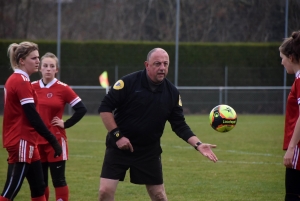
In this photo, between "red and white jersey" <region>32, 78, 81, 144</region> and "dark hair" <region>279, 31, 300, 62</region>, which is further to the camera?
"red and white jersey" <region>32, 78, 81, 144</region>

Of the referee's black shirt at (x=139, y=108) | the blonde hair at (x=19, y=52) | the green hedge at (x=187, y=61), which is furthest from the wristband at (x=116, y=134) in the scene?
the green hedge at (x=187, y=61)

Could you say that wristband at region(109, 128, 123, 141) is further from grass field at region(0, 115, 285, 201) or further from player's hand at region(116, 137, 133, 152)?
grass field at region(0, 115, 285, 201)

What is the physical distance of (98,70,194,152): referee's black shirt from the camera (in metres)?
5.48

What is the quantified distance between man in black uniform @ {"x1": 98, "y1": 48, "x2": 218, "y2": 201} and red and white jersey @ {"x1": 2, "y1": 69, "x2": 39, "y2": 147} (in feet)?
2.33

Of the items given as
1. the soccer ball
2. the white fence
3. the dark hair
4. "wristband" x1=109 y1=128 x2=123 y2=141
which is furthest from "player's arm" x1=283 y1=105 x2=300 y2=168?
the white fence

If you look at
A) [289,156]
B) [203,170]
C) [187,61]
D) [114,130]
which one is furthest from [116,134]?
[187,61]

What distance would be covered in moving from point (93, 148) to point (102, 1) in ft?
67.2

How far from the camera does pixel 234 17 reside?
29.9m

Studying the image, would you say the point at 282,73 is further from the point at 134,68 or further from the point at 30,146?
the point at 30,146

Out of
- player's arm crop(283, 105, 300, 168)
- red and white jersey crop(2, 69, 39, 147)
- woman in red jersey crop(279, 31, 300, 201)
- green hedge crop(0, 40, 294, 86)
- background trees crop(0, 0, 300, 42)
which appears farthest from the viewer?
background trees crop(0, 0, 300, 42)

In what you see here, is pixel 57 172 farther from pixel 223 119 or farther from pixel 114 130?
pixel 223 119

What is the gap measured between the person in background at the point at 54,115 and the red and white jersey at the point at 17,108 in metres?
1.13

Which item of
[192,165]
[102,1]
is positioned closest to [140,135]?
[192,165]

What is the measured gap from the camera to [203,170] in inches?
402
